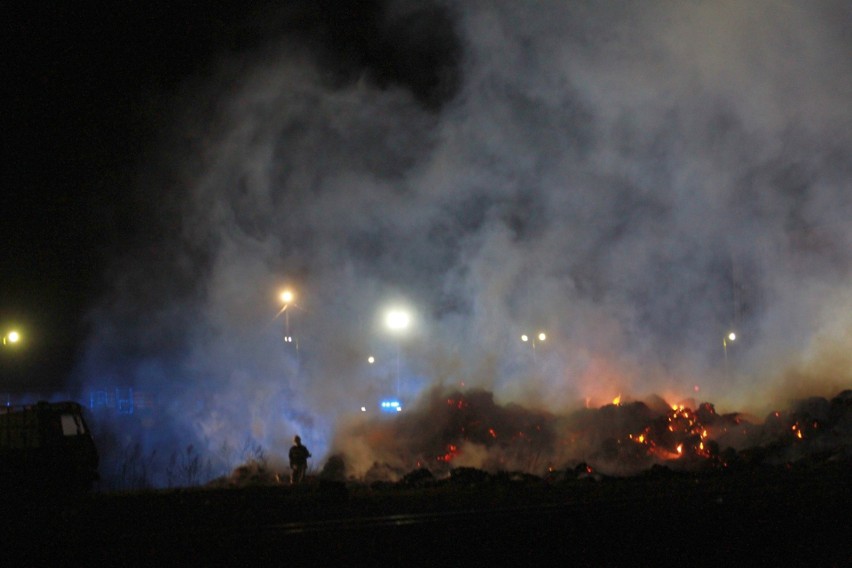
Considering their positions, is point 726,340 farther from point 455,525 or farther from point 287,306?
point 455,525

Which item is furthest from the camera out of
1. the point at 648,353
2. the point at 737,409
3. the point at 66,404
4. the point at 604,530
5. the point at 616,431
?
the point at 648,353

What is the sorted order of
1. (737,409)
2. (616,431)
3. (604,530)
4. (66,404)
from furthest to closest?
(737,409) → (616,431) → (66,404) → (604,530)

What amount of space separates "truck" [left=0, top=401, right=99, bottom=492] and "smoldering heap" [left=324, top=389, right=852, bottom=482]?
18.9 ft

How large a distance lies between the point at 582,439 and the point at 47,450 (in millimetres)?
12985

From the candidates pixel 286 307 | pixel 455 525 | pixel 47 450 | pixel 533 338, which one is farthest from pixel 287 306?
pixel 455 525

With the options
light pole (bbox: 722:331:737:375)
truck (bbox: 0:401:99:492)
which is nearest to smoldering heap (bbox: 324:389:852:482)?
truck (bbox: 0:401:99:492)

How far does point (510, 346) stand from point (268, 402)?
10437mm

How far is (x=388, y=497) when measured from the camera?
48.7 feet

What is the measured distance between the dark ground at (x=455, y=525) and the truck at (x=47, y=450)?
3295 millimetres

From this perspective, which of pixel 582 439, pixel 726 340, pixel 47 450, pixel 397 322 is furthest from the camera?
pixel 726 340

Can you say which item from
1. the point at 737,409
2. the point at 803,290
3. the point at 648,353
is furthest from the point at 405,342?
the point at 803,290

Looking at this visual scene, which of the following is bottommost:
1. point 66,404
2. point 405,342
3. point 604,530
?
point 604,530

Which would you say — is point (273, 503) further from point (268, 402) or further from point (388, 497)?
point (268, 402)

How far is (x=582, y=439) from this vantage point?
21.9m
